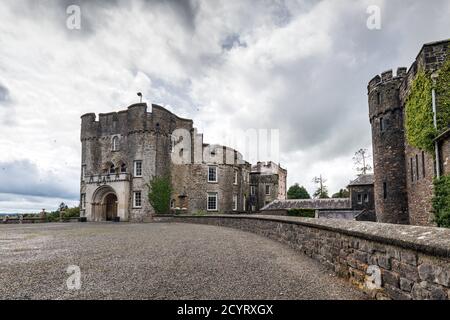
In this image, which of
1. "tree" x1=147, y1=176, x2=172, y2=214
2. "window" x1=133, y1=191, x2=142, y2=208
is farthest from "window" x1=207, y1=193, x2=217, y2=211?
"window" x1=133, y1=191, x2=142, y2=208

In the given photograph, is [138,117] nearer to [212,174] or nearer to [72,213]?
[212,174]

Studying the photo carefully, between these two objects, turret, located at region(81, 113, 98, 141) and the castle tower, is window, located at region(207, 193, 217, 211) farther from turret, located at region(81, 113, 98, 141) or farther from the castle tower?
the castle tower

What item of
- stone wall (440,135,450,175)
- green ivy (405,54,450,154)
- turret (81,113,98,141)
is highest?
turret (81,113,98,141)

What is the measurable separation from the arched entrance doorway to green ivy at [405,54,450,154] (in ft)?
95.0

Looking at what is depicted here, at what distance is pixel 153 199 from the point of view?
2859 centimetres

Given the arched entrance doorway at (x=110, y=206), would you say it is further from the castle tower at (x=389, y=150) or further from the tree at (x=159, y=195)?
the castle tower at (x=389, y=150)

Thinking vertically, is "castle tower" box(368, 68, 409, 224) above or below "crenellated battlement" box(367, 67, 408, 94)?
below

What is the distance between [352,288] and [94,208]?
30606 millimetres

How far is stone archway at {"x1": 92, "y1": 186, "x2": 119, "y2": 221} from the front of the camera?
3014 cm

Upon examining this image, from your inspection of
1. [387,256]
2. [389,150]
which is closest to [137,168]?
[389,150]

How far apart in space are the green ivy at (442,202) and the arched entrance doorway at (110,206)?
29224 mm

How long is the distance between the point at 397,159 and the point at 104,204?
93.4 ft

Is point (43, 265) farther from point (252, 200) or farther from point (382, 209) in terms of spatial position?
point (252, 200)
